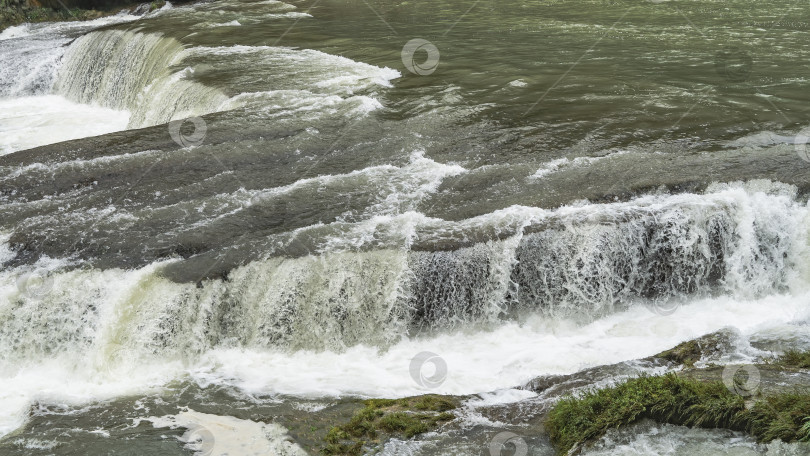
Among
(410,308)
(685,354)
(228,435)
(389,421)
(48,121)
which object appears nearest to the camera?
(389,421)

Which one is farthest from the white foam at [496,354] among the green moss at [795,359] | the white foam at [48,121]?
the white foam at [48,121]

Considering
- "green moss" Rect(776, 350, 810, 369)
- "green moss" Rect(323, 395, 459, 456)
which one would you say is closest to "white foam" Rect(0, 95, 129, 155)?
"green moss" Rect(323, 395, 459, 456)

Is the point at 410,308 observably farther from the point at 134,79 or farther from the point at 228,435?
the point at 134,79

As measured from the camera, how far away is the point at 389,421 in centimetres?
811

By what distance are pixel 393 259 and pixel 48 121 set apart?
47.3ft

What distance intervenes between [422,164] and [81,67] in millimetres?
14761

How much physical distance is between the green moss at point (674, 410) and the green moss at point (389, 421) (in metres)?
1.27

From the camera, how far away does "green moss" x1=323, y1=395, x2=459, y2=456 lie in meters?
7.87

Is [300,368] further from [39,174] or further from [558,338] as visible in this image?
[39,174]

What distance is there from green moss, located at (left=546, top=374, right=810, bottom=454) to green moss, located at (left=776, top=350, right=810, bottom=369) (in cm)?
125

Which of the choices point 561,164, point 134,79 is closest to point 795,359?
point 561,164

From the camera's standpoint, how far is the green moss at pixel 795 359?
8.23 meters

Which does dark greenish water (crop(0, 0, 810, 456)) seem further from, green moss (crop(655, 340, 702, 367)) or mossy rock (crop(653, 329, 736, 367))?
green moss (crop(655, 340, 702, 367))

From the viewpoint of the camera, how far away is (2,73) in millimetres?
24094
